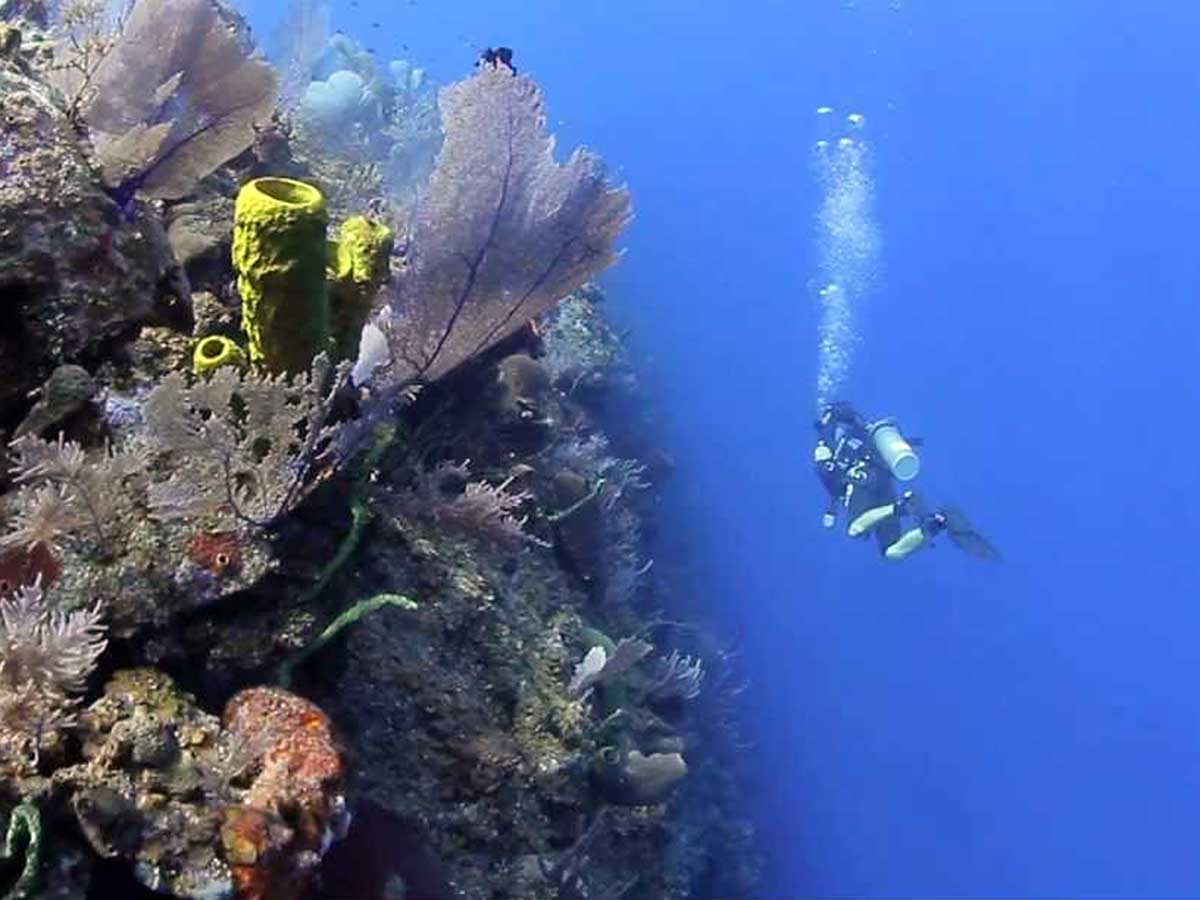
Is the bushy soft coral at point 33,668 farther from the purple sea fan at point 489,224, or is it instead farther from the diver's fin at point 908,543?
the diver's fin at point 908,543

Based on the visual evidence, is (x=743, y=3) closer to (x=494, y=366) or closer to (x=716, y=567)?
(x=716, y=567)

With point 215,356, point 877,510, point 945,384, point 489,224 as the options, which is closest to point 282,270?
point 215,356

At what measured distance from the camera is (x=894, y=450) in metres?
10.7

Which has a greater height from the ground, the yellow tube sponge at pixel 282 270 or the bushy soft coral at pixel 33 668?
the yellow tube sponge at pixel 282 270

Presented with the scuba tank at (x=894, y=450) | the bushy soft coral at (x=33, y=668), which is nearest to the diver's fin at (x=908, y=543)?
the scuba tank at (x=894, y=450)

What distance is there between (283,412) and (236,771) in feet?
2.54

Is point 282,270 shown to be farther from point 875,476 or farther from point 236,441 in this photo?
point 875,476

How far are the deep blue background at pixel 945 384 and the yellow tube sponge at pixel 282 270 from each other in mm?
4318

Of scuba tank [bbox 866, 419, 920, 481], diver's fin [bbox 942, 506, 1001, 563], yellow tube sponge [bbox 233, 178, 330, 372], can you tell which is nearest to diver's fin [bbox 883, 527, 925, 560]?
diver's fin [bbox 942, 506, 1001, 563]

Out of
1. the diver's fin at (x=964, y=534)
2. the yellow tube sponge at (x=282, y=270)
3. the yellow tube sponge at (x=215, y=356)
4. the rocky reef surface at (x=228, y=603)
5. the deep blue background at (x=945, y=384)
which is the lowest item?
the deep blue background at (x=945, y=384)

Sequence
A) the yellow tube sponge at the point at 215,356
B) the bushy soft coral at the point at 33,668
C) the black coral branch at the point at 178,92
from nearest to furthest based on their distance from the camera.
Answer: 1. the bushy soft coral at the point at 33,668
2. the yellow tube sponge at the point at 215,356
3. the black coral branch at the point at 178,92

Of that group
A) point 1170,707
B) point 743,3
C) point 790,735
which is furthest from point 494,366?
point 743,3

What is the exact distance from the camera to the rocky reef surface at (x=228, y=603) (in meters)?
2.05

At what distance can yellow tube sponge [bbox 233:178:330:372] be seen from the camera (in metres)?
2.32
